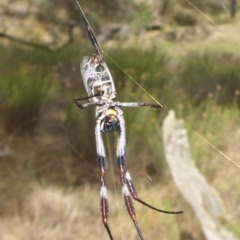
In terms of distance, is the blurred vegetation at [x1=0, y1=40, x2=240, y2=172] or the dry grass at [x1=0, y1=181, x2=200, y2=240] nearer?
the dry grass at [x1=0, y1=181, x2=200, y2=240]

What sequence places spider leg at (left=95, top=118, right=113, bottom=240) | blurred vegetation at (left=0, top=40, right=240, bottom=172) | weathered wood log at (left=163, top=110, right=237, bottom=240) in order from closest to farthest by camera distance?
spider leg at (left=95, top=118, right=113, bottom=240) < weathered wood log at (left=163, top=110, right=237, bottom=240) < blurred vegetation at (left=0, top=40, right=240, bottom=172)

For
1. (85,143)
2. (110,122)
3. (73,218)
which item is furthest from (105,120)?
(85,143)

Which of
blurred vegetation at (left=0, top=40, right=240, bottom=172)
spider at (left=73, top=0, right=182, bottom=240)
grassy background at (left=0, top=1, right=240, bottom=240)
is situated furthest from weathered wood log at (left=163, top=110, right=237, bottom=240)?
spider at (left=73, top=0, right=182, bottom=240)

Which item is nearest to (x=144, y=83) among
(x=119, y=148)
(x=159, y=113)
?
(x=159, y=113)

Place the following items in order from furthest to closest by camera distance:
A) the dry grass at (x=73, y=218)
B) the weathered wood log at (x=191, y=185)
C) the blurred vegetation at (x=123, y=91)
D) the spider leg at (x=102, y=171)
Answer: the blurred vegetation at (x=123, y=91) < the dry grass at (x=73, y=218) < the weathered wood log at (x=191, y=185) < the spider leg at (x=102, y=171)

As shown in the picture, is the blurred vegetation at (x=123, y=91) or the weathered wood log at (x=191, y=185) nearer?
the weathered wood log at (x=191, y=185)

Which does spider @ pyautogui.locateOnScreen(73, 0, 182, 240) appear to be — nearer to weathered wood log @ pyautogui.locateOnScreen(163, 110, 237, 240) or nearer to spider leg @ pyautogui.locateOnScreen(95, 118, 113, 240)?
spider leg @ pyautogui.locateOnScreen(95, 118, 113, 240)

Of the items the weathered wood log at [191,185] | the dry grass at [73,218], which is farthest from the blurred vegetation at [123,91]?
the weathered wood log at [191,185]

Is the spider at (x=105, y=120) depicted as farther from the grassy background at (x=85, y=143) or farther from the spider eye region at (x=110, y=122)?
the grassy background at (x=85, y=143)
